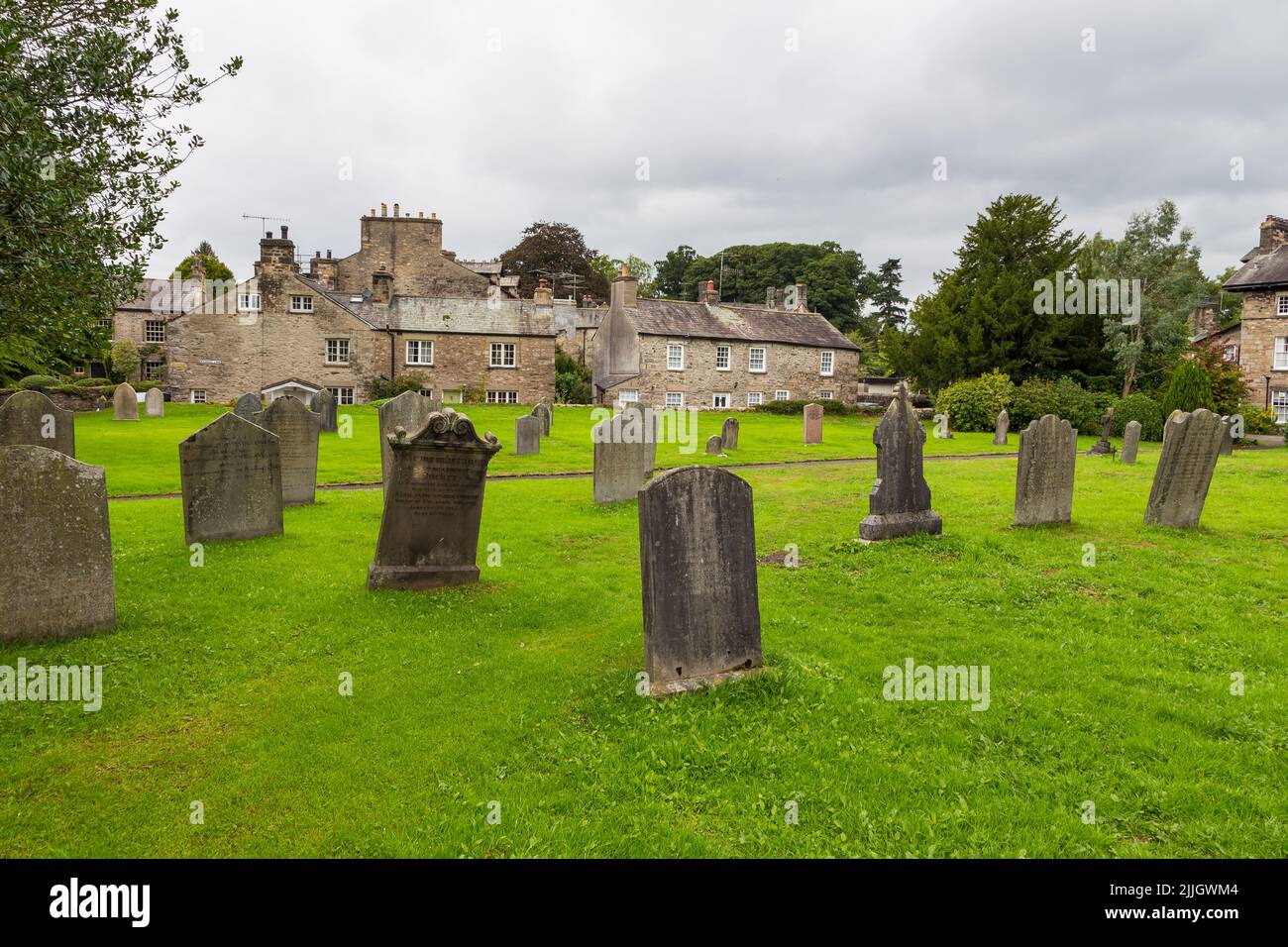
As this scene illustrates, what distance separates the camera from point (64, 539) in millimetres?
6512

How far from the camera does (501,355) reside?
43.2 m

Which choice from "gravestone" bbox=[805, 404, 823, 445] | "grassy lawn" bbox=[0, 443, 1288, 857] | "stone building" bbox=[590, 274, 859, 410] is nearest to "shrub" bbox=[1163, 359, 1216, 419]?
"gravestone" bbox=[805, 404, 823, 445]

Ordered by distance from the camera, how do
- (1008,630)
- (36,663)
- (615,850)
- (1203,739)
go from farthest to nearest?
(1008,630) < (36,663) < (1203,739) < (615,850)

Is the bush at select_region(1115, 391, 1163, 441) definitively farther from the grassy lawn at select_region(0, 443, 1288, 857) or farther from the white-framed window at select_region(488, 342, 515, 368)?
the white-framed window at select_region(488, 342, 515, 368)

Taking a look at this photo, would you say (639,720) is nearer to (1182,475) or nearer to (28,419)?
(1182,475)

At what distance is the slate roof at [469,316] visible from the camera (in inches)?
1673

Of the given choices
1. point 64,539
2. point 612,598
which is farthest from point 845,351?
point 64,539

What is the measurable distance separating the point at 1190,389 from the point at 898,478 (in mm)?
25587

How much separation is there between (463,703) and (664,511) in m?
2.07

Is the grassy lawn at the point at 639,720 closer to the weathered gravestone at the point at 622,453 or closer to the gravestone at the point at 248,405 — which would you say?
the weathered gravestone at the point at 622,453

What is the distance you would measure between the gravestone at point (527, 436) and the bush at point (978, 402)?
2387cm

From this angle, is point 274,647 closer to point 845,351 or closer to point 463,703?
point 463,703

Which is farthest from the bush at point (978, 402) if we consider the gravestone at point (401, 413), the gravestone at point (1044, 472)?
the gravestone at point (401, 413)

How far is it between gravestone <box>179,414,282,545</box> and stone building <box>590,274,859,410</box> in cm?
3387
